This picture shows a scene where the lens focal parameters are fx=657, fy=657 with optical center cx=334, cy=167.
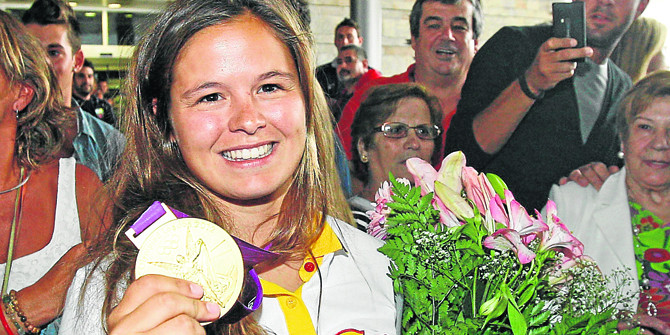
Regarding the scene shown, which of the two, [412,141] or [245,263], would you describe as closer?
[245,263]

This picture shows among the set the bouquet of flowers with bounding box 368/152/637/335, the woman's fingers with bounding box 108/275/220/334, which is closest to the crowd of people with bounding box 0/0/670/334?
the woman's fingers with bounding box 108/275/220/334

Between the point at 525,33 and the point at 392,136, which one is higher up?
the point at 525,33

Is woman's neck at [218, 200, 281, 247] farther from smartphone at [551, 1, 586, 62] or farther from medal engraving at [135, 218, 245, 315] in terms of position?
smartphone at [551, 1, 586, 62]

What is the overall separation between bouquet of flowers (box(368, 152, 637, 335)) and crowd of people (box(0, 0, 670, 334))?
0.11 metres

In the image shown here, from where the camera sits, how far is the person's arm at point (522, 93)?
251cm

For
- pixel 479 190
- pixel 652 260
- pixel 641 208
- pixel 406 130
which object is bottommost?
pixel 652 260

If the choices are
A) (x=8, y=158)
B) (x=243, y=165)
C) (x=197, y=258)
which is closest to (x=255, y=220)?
(x=243, y=165)

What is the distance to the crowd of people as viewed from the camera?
50.7 inches

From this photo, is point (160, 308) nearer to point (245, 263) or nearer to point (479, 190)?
point (245, 263)

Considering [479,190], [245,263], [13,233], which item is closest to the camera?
[245,263]

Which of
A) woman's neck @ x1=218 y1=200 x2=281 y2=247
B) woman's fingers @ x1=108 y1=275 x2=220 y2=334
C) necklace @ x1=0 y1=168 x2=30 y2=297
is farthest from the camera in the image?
necklace @ x1=0 y1=168 x2=30 y2=297

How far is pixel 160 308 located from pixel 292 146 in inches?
19.6

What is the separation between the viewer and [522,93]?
8.45 ft

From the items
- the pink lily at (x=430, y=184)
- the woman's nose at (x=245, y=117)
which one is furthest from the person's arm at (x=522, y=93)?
the woman's nose at (x=245, y=117)
